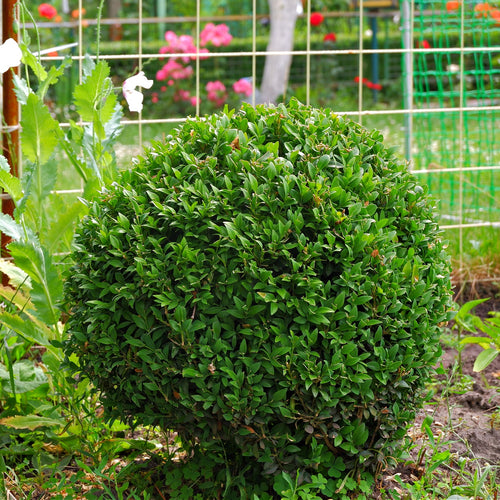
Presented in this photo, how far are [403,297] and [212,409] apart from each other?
0.64 metres

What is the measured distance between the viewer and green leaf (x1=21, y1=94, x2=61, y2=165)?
109 inches

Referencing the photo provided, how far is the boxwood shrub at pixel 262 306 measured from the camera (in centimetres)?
214

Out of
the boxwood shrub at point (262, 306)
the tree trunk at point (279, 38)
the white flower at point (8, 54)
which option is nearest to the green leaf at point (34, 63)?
the white flower at point (8, 54)

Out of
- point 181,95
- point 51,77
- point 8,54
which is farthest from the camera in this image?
point 181,95

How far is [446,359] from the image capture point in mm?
3689

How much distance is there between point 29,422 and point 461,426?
1577 mm

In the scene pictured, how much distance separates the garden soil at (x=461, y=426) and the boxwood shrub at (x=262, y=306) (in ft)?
0.82

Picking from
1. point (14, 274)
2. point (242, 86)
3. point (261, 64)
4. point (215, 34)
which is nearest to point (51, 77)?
point (14, 274)

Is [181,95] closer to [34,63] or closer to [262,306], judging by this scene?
[34,63]

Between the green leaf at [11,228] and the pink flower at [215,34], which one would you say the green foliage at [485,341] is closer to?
the green leaf at [11,228]

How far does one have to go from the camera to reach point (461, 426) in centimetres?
296

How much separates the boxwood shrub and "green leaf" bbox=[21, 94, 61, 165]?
546 millimetres

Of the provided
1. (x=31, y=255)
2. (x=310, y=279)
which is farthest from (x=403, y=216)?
(x=31, y=255)

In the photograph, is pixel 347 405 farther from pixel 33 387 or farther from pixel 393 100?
pixel 393 100
